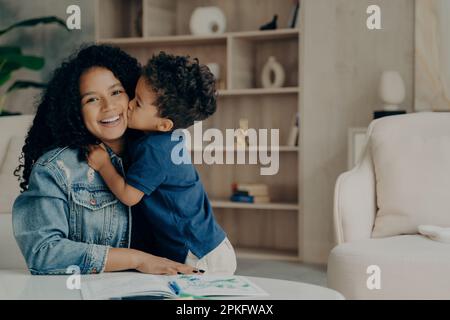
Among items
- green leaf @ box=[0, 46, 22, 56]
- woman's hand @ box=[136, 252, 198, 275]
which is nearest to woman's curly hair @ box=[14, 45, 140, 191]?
woman's hand @ box=[136, 252, 198, 275]

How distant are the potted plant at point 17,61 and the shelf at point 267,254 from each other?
1.67 meters

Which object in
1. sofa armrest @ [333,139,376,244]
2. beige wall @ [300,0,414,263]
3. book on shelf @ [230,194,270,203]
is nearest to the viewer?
sofa armrest @ [333,139,376,244]

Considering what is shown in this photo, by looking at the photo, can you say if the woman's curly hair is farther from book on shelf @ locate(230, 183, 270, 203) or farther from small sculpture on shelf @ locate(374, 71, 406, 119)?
book on shelf @ locate(230, 183, 270, 203)

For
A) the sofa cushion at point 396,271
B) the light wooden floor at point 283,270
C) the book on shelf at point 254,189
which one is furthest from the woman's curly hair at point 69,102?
the book on shelf at point 254,189

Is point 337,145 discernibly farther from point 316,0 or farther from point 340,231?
point 340,231

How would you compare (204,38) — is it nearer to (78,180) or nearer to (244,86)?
(244,86)

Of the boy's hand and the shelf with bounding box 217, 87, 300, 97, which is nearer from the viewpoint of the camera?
the boy's hand

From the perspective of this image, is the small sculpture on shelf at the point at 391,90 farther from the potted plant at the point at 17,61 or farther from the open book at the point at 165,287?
the open book at the point at 165,287

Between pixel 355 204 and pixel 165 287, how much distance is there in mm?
1033

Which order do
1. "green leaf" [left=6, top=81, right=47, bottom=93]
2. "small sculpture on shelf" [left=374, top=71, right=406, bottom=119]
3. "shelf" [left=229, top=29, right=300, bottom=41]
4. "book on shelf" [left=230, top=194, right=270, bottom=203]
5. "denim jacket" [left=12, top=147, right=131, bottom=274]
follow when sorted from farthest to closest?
1. "green leaf" [left=6, top=81, right=47, bottom=93]
2. "book on shelf" [left=230, top=194, right=270, bottom=203]
3. "shelf" [left=229, top=29, right=300, bottom=41]
4. "small sculpture on shelf" [left=374, top=71, right=406, bottom=119]
5. "denim jacket" [left=12, top=147, right=131, bottom=274]

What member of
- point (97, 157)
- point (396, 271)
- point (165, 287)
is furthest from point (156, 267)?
point (396, 271)

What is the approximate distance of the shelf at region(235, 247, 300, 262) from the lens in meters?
3.97

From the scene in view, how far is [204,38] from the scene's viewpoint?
4133mm
